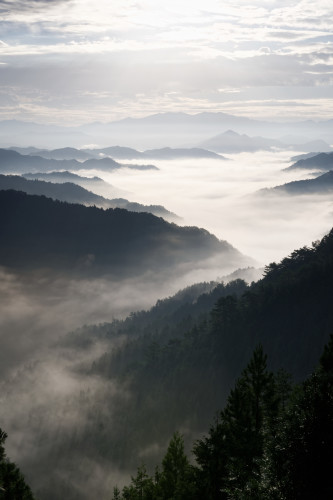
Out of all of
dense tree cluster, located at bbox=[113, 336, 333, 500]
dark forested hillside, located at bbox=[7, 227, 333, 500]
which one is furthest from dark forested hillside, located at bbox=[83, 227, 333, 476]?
dense tree cluster, located at bbox=[113, 336, 333, 500]

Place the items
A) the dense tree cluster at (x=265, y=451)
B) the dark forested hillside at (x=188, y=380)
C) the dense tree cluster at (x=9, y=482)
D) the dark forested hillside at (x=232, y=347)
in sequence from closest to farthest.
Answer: the dense tree cluster at (x=265, y=451)
the dense tree cluster at (x=9, y=482)
the dark forested hillside at (x=232, y=347)
the dark forested hillside at (x=188, y=380)

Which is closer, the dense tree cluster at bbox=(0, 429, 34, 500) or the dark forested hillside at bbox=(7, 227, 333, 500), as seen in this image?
the dense tree cluster at bbox=(0, 429, 34, 500)

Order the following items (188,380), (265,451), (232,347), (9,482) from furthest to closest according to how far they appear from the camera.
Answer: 1. (188,380)
2. (232,347)
3. (9,482)
4. (265,451)

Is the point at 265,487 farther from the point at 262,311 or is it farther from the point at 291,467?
the point at 262,311

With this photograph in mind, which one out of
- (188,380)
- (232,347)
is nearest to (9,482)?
(232,347)

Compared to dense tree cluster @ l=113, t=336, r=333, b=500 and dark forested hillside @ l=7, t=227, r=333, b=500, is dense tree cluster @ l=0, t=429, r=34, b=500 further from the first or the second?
dark forested hillside @ l=7, t=227, r=333, b=500

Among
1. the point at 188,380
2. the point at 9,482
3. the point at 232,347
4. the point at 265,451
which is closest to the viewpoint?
the point at 265,451

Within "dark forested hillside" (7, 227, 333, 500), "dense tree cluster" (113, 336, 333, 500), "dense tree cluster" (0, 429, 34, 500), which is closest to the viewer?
"dense tree cluster" (113, 336, 333, 500)

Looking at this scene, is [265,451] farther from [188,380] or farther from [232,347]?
[188,380]

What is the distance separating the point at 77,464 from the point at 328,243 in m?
122

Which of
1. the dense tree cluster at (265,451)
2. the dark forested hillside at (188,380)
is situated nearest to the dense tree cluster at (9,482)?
the dense tree cluster at (265,451)

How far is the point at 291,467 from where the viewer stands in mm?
23719

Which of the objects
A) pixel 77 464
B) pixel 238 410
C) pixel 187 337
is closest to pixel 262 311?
pixel 187 337

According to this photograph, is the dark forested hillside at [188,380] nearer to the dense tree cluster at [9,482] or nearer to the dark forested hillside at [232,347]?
the dark forested hillside at [232,347]
